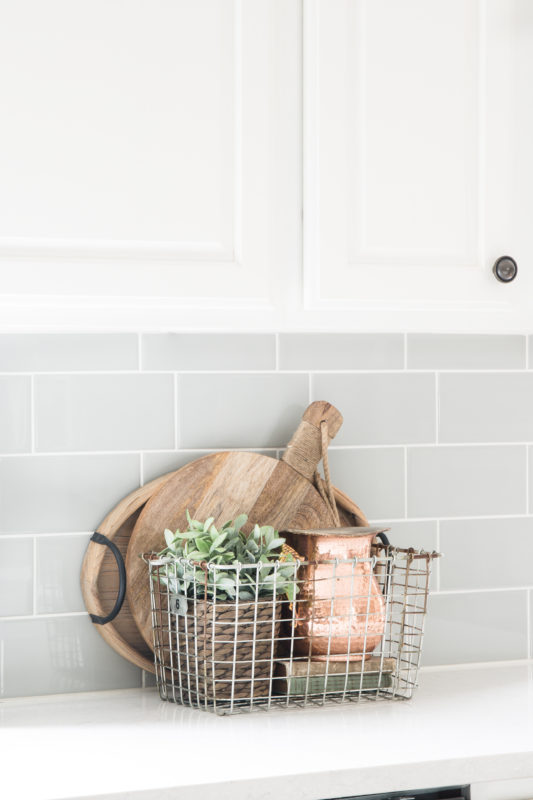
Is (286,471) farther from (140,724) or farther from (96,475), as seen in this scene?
(140,724)

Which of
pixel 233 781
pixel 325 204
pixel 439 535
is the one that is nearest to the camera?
pixel 233 781

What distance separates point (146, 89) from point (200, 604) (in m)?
0.71

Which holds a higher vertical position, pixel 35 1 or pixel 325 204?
pixel 35 1

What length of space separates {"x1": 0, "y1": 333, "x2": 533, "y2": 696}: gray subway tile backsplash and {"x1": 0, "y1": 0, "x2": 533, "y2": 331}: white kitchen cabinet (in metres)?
0.25

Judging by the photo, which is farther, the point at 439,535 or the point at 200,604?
the point at 439,535

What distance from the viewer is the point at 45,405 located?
1410 millimetres

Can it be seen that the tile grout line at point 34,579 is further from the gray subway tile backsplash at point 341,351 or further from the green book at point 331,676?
the gray subway tile backsplash at point 341,351

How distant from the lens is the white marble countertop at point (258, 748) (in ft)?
3.29

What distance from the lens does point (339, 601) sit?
1311 mm

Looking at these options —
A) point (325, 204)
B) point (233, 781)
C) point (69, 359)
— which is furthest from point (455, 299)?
point (233, 781)

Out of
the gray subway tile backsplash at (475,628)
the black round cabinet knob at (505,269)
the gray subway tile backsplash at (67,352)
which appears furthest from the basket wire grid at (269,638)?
the black round cabinet knob at (505,269)

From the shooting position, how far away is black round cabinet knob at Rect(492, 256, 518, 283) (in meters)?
1.33

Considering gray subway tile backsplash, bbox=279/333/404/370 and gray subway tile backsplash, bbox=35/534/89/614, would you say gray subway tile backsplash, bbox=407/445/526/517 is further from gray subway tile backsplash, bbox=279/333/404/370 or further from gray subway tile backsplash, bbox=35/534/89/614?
gray subway tile backsplash, bbox=35/534/89/614

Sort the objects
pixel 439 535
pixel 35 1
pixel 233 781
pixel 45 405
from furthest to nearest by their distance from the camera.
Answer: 1. pixel 439 535
2. pixel 45 405
3. pixel 35 1
4. pixel 233 781
